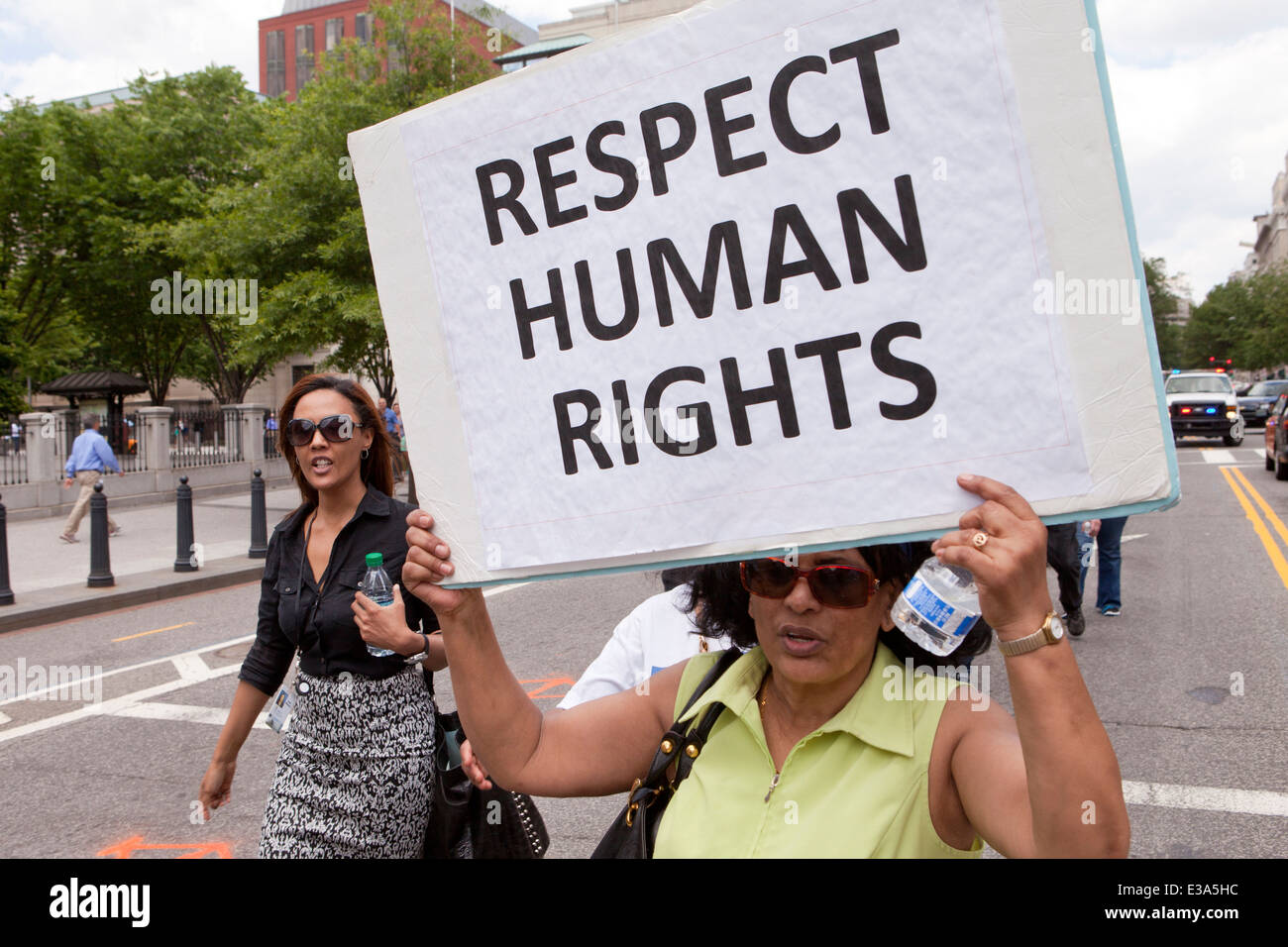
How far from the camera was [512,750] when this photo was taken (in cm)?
208

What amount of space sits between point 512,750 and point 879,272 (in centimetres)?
116

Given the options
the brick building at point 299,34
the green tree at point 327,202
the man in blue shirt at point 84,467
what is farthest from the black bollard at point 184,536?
the brick building at point 299,34

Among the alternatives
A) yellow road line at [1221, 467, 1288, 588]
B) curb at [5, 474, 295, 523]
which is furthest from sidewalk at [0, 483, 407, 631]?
yellow road line at [1221, 467, 1288, 588]

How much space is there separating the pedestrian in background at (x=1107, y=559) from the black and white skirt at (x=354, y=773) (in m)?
6.70

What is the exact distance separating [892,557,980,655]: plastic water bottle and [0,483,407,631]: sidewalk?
1083cm

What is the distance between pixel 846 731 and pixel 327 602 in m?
1.71

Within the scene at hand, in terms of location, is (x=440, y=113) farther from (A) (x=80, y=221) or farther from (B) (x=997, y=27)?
(A) (x=80, y=221)

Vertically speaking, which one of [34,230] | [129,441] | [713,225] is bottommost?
[713,225]

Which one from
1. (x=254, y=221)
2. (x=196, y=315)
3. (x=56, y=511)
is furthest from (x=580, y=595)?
(x=196, y=315)

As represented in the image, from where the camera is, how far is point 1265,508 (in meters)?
16.2

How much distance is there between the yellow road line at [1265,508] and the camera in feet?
44.9

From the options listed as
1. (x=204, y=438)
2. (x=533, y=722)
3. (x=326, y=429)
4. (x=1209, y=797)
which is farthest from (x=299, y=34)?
(x=533, y=722)

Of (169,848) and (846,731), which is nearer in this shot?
(846,731)

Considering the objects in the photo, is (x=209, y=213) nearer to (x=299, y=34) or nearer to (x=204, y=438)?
(x=204, y=438)
